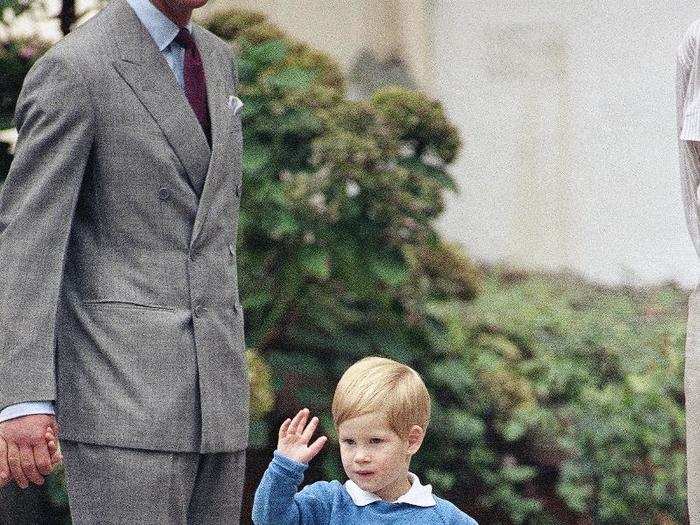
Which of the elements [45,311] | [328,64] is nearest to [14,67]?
[328,64]

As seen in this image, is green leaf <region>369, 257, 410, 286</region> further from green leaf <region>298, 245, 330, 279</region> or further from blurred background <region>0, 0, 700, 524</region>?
green leaf <region>298, 245, 330, 279</region>

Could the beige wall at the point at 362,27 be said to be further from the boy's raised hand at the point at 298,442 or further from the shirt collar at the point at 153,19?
the boy's raised hand at the point at 298,442

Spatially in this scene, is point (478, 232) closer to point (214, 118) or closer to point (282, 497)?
point (214, 118)

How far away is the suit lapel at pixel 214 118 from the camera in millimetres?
3180

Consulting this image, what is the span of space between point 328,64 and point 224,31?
49 centimetres

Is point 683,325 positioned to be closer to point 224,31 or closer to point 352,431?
point 224,31

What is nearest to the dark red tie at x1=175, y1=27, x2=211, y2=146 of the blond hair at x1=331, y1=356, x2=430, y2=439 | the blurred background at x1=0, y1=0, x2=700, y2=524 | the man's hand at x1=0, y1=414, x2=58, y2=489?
the blond hair at x1=331, y1=356, x2=430, y2=439

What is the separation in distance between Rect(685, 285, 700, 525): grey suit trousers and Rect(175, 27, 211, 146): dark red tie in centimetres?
106

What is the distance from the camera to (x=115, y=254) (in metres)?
3.11

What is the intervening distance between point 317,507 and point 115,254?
64cm

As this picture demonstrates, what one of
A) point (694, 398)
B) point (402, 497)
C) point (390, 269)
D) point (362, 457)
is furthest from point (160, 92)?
point (390, 269)

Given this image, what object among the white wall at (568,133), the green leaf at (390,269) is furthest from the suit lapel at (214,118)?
the white wall at (568,133)

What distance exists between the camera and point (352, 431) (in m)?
3.13

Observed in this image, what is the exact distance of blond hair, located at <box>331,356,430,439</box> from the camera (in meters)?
3.13
